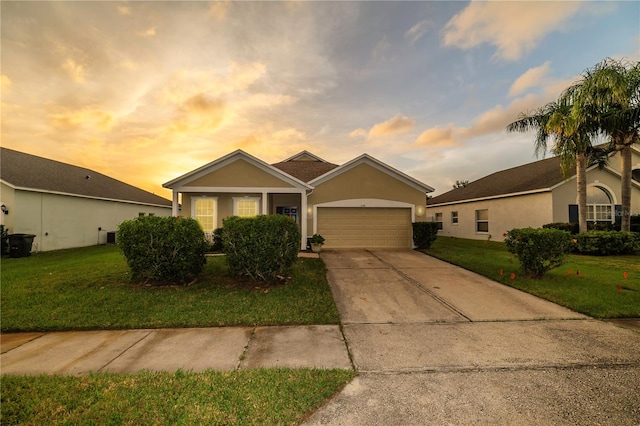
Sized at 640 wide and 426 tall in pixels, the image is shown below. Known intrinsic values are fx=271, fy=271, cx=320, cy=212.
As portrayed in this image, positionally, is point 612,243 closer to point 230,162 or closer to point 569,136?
point 569,136

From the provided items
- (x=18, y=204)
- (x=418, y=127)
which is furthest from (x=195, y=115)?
(x=418, y=127)

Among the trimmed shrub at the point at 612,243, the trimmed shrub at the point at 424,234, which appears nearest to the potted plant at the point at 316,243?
the trimmed shrub at the point at 424,234

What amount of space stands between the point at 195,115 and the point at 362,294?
444 inches

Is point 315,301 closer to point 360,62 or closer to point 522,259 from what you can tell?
point 522,259

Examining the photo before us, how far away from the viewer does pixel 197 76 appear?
11133 mm

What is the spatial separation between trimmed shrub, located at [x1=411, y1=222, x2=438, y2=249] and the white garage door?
0.75 m

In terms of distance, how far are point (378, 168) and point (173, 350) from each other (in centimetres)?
1318

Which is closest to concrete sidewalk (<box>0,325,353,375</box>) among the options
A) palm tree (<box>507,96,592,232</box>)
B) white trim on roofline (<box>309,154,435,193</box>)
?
white trim on roofline (<box>309,154,435,193</box>)

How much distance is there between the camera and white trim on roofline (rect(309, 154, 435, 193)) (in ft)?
48.8

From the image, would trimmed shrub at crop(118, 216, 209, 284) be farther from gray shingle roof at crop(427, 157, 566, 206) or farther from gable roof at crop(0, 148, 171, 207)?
gray shingle roof at crop(427, 157, 566, 206)

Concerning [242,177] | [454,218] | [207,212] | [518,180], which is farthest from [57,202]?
[518,180]

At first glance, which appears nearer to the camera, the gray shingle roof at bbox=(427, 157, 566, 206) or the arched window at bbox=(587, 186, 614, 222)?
the arched window at bbox=(587, 186, 614, 222)

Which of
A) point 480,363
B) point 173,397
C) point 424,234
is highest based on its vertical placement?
point 424,234

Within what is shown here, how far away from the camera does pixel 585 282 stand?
7707mm
